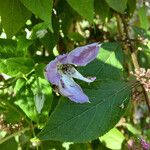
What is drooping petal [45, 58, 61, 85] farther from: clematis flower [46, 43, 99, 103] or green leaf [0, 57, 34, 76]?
green leaf [0, 57, 34, 76]

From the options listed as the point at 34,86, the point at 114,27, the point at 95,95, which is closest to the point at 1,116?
the point at 34,86

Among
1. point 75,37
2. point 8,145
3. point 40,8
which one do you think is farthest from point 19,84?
point 75,37

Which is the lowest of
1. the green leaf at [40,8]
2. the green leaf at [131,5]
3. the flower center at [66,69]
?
the green leaf at [131,5]

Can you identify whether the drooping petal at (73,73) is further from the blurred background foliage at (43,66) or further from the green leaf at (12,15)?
the green leaf at (12,15)

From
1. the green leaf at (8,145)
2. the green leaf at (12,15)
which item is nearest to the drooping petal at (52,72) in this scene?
the green leaf at (12,15)

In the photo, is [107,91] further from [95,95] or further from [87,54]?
[87,54]
